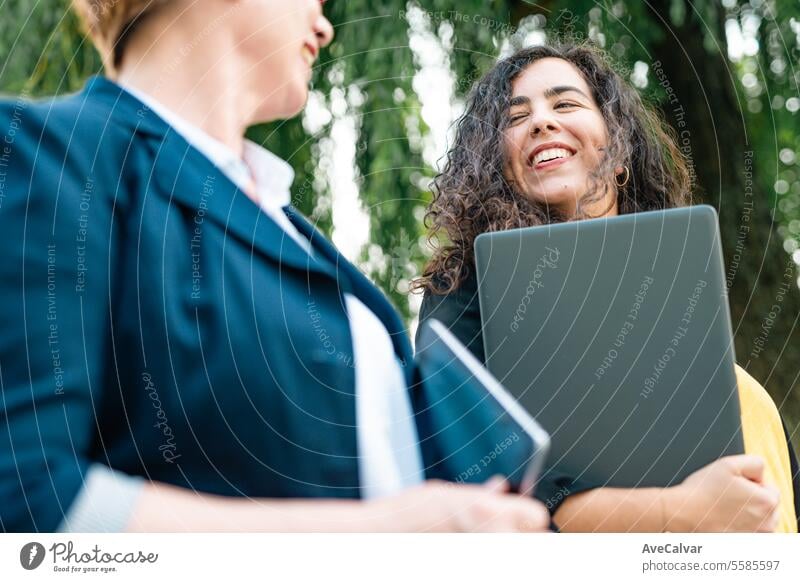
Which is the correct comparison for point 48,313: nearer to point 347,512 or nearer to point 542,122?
point 347,512

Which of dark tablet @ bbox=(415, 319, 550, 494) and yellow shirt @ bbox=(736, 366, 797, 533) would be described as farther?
yellow shirt @ bbox=(736, 366, 797, 533)

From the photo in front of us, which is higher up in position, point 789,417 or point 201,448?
point 201,448

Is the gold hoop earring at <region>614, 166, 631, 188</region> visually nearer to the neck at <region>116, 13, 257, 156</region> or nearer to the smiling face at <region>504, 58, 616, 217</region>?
the smiling face at <region>504, 58, 616, 217</region>

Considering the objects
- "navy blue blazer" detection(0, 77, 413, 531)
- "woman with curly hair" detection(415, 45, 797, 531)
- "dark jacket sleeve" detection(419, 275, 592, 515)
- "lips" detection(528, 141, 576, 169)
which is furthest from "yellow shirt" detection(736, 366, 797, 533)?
"navy blue blazer" detection(0, 77, 413, 531)

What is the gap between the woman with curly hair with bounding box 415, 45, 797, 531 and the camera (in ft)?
2.66

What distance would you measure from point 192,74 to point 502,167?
0.39 meters

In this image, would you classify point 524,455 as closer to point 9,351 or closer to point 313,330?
point 313,330

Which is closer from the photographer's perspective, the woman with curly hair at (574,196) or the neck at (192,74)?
the neck at (192,74)

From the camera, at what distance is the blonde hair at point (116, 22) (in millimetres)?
659

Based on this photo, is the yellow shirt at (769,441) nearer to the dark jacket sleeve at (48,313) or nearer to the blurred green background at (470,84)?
the blurred green background at (470,84)

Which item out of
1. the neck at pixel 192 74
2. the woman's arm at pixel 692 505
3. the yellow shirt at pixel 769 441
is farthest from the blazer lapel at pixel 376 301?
the yellow shirt at pixel 769 441

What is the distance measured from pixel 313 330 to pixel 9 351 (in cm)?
21

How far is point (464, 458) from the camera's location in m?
0.68

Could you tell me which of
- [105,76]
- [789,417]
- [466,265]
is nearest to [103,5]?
[105,76]
